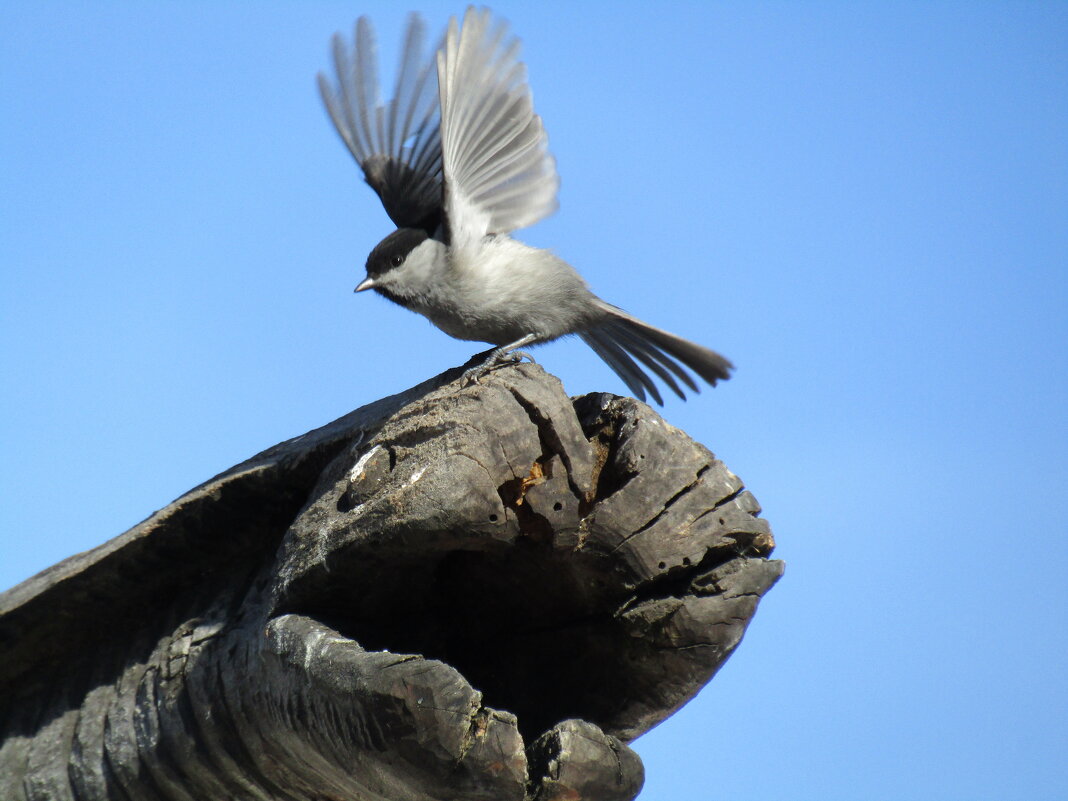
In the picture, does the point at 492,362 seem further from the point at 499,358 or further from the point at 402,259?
A: the point at 402,259

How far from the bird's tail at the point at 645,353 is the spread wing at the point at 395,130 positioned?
0.70m

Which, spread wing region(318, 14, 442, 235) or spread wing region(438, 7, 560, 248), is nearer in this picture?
spread wing region(438, 7, 560, 248)

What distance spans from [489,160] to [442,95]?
1.85 ft

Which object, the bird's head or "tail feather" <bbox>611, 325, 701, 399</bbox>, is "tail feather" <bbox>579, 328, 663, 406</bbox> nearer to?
"tail feather" <bbox>611, 325, 701, 399</bbox>

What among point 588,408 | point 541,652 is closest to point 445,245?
point 588,408

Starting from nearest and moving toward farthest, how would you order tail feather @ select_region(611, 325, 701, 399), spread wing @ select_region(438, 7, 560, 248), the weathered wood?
the weathered wood < spread wing @ select_region(438, 7, 560, 248) < tail feather @ select_region(611, 325, 701, 399)

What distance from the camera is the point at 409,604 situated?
2.16 m

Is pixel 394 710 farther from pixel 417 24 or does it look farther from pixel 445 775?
pixel 417 24

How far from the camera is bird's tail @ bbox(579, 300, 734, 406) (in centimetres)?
352

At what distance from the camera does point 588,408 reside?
222 cm

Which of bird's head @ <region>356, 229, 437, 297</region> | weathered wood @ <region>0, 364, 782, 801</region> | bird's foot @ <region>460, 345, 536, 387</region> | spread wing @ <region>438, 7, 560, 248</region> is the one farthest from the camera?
bird's head @ <region>356, 229, 437, 297</region>

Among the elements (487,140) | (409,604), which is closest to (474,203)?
(487,140)

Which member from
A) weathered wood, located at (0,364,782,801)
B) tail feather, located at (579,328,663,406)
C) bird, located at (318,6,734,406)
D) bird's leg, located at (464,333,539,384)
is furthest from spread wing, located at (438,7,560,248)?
weathered wood, located at (0,364,782,801)

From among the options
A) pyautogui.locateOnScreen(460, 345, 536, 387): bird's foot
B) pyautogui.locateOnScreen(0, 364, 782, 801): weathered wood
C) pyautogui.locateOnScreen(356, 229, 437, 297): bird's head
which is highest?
pyautogui.locateOnScreen(356, 229, 437, 297): bird's head
